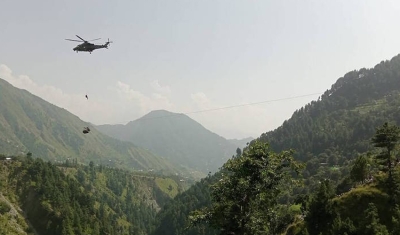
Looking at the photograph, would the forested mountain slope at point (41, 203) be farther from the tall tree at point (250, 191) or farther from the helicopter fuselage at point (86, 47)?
the tall tree at point (250, 191)

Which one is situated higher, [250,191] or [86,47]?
[86,47]

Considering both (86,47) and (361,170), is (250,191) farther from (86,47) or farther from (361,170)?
(361,170)

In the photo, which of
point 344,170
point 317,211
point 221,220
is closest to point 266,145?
point 221,220

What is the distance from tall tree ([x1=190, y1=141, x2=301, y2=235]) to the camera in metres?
25.2

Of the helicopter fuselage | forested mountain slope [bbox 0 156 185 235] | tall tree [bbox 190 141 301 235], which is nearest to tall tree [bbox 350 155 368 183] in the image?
tall tree [bbox 190 141 301 235]

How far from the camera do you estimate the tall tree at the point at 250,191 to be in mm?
25156

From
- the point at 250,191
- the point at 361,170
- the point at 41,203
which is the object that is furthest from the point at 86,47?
the point at 41,203

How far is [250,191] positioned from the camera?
25.6 meters

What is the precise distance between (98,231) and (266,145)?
508ft

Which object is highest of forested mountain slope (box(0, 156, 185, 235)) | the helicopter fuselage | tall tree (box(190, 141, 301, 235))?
the helicopter fuselage

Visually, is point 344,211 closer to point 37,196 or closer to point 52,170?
point 37,196

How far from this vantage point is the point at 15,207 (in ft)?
521

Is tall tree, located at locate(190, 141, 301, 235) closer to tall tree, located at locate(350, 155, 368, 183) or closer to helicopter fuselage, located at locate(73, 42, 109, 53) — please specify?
helicopter fuselage, located at locate(73, 42, 109, 53)

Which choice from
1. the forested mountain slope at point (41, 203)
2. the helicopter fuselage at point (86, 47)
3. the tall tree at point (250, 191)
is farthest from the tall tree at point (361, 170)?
the forested mountain slope at point (41, 203)
